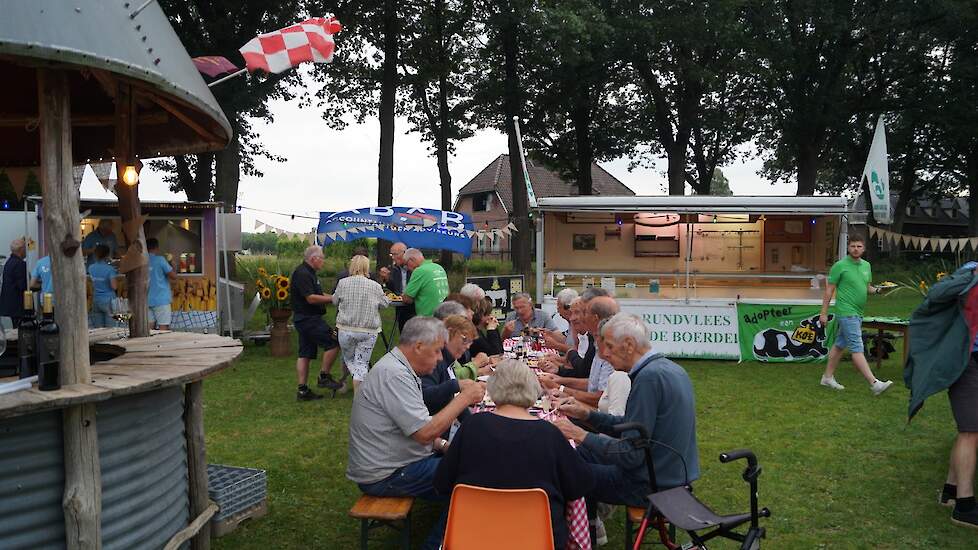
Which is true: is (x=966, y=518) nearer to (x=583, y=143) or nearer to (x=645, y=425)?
(x=645, y=425)

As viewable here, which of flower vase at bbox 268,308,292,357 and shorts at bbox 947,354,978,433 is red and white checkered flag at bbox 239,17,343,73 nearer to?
shorts at bbox 947,354,978,433

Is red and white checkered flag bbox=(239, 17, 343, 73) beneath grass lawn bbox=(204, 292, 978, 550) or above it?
above

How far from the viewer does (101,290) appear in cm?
1008

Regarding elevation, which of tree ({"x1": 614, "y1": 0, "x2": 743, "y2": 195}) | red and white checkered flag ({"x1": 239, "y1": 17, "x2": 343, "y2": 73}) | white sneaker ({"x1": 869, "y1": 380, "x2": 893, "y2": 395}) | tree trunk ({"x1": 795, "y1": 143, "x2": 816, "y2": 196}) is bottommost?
white sneaker ({"x1": 869, "y1": 380, "x2": 893, "y2": 395})

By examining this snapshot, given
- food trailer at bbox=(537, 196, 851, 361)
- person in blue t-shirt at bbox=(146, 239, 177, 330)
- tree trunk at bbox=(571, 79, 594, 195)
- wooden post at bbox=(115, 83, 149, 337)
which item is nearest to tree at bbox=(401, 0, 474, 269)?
tree trunk at bbox=(571, 79, 594, 195)

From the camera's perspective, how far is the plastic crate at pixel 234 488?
455 cm

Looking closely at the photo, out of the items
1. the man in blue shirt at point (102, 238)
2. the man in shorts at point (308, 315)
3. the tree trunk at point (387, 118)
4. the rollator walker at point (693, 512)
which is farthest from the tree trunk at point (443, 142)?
the rollator walker at point (693, 512)

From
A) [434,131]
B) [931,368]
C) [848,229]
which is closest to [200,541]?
[931,368]

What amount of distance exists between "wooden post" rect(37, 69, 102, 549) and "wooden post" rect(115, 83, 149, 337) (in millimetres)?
1229

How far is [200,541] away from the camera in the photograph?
13.3 ft

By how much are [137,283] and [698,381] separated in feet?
23.9

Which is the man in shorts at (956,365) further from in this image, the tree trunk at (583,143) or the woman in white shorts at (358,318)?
the tree trunk at (583,143)

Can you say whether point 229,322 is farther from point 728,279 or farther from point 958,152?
point 958,152

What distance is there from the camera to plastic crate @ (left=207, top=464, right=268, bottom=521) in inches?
179
